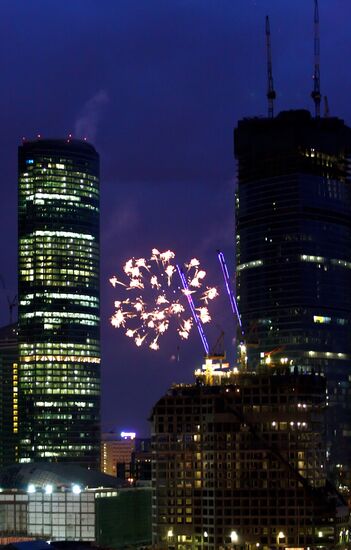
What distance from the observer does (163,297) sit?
19975cm

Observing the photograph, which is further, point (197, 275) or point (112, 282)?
point (197, 275)

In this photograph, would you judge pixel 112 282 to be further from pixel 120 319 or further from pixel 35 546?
pixel 35 546

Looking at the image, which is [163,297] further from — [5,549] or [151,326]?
[5,549]

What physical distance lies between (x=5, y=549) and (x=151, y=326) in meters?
36.6

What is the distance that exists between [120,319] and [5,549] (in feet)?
121

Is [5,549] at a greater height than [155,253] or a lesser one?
lesser

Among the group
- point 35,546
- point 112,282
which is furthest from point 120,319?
point 35,546

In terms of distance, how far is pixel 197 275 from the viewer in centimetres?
19925

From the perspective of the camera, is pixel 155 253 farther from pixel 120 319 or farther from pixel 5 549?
pixel 5 549

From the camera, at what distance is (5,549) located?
645 feet

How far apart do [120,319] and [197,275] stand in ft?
54.0

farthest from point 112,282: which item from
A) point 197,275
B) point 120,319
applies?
point 197,275

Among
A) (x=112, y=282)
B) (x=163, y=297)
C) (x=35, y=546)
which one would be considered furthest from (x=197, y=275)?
(x=35, y=546)

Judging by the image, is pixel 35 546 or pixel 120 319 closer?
pixel 120 319
